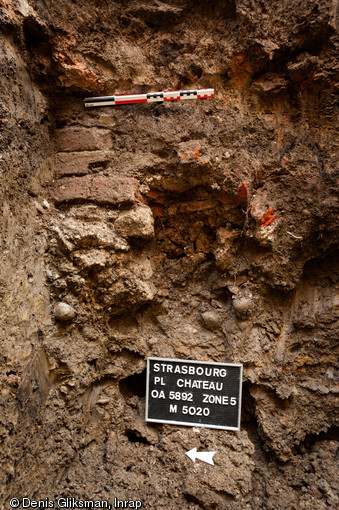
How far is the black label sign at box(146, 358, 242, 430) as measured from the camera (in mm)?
1720

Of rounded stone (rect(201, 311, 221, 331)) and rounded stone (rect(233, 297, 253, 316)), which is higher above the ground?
rounded stone (rect(233, 297, 253, 316))

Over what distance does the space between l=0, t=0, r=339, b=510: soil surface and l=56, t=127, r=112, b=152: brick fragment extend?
0.01 m

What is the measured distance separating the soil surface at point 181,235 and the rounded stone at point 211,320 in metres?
0.01

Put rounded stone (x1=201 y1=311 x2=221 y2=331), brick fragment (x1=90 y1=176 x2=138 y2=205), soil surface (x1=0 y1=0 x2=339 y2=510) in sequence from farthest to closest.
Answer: rounded stone (x1=201 y1=311 x2=221 y2=331) < brick fragment (x1=90 y1=176 x2=138 y2=205) < soil surface (x1=0 y1=0 x2=339 y2=510)

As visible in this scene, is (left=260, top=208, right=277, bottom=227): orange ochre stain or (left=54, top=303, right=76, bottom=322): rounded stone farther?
(left=260, top=208, right=277, bottom=227): orange ochre stain

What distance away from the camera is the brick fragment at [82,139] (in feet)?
5.77

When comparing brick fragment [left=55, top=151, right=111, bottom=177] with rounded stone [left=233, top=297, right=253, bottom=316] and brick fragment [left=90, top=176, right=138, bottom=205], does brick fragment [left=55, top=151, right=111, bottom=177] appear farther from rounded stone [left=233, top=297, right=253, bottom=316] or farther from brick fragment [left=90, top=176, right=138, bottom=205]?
rounded stone [left=233, top=297, right=253, bottom=316]

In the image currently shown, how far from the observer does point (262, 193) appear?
178 centimetres

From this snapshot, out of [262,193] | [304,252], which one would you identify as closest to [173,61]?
[262,193]

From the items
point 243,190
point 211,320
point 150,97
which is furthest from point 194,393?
point 150,97

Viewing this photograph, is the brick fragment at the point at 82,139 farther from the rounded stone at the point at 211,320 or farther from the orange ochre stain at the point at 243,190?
the rounded stone at the point at 211,320

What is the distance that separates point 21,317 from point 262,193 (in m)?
1.38

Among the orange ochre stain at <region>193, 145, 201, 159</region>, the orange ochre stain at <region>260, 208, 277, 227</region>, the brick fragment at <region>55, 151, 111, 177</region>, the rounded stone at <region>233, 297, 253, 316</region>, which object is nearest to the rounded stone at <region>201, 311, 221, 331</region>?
the rounded stone at <region>233, 297, 253, 316</region>

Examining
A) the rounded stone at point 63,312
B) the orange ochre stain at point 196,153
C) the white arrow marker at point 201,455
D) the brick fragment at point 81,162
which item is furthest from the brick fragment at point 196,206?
the white arrow marker at point 201,455
